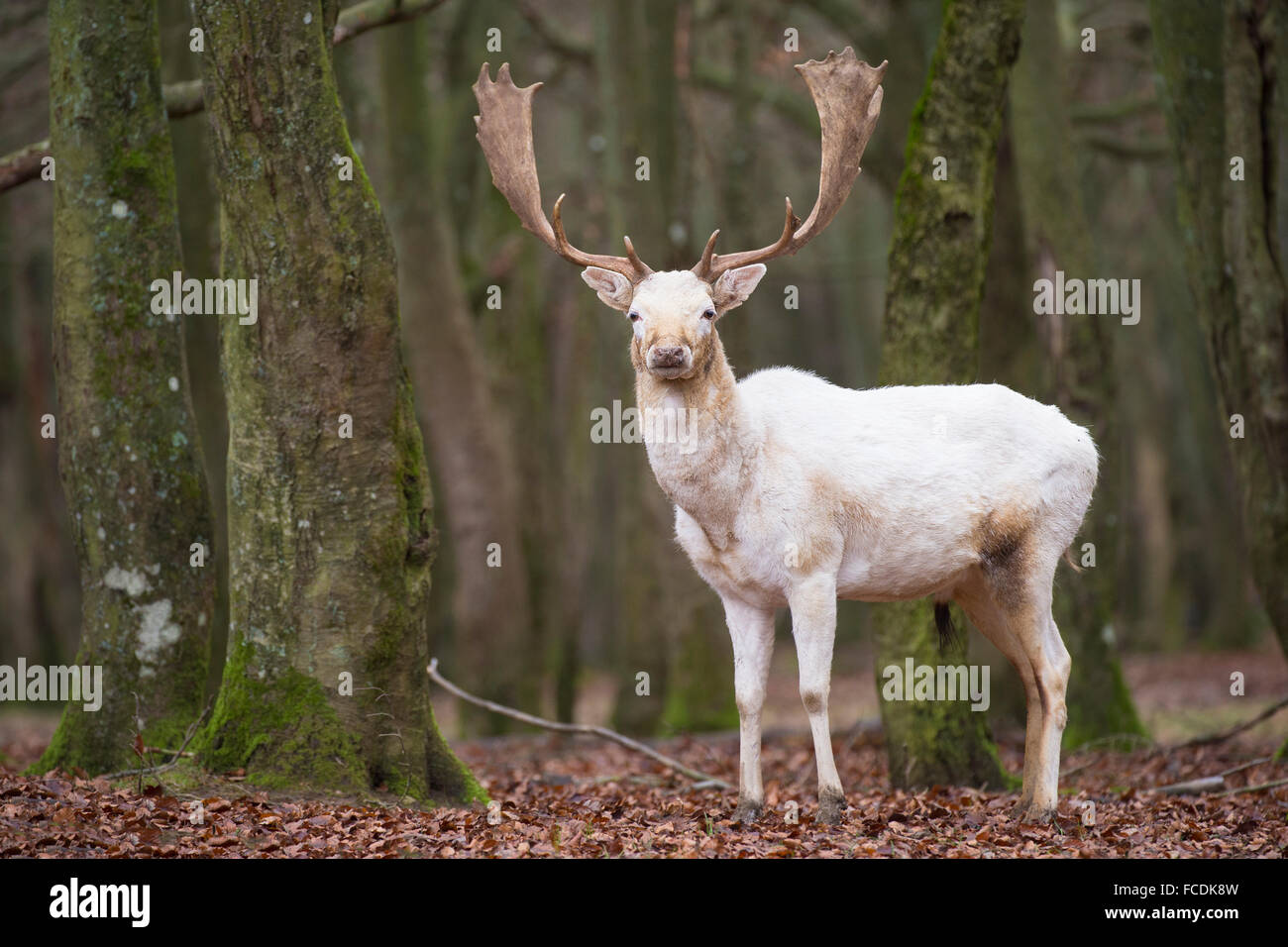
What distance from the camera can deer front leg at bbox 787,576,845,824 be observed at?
7203 millimetres

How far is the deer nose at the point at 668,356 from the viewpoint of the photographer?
6883 mm

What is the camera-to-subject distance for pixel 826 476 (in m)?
7.50

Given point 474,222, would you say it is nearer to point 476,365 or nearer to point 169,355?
point 476,365

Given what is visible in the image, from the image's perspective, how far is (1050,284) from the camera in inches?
489

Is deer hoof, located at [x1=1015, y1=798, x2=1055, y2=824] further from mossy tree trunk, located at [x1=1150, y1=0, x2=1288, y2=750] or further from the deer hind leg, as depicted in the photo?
mossy tree trunk, located at [x1=1150, y1=0, x2=1288, y2=750]

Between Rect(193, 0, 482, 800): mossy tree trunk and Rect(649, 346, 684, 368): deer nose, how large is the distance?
1.68 m

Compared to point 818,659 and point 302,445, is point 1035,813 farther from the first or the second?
point 302,445

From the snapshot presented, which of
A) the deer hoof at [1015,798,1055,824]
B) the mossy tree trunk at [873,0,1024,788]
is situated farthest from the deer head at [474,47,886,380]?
the deer hoof at [1015,798,1055,824]

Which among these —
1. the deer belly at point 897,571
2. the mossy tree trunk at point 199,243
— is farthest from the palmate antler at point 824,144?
the mossy tree trunk at point 199,243

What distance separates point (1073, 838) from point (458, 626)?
10190 mm

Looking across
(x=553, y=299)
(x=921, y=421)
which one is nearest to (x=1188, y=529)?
(x=553, y=299)

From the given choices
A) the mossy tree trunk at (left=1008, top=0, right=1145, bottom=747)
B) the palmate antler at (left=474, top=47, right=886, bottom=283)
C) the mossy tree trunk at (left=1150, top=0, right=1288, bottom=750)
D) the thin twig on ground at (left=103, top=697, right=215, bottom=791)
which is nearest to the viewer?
the thin twig on ground at (left=103, top=697, right=215, bottom=791)

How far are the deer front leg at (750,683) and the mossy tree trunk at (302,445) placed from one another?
6.04ft

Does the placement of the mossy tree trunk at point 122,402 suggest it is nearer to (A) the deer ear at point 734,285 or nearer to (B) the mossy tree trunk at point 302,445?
(B) the mossy tree trunk at point 302,445
